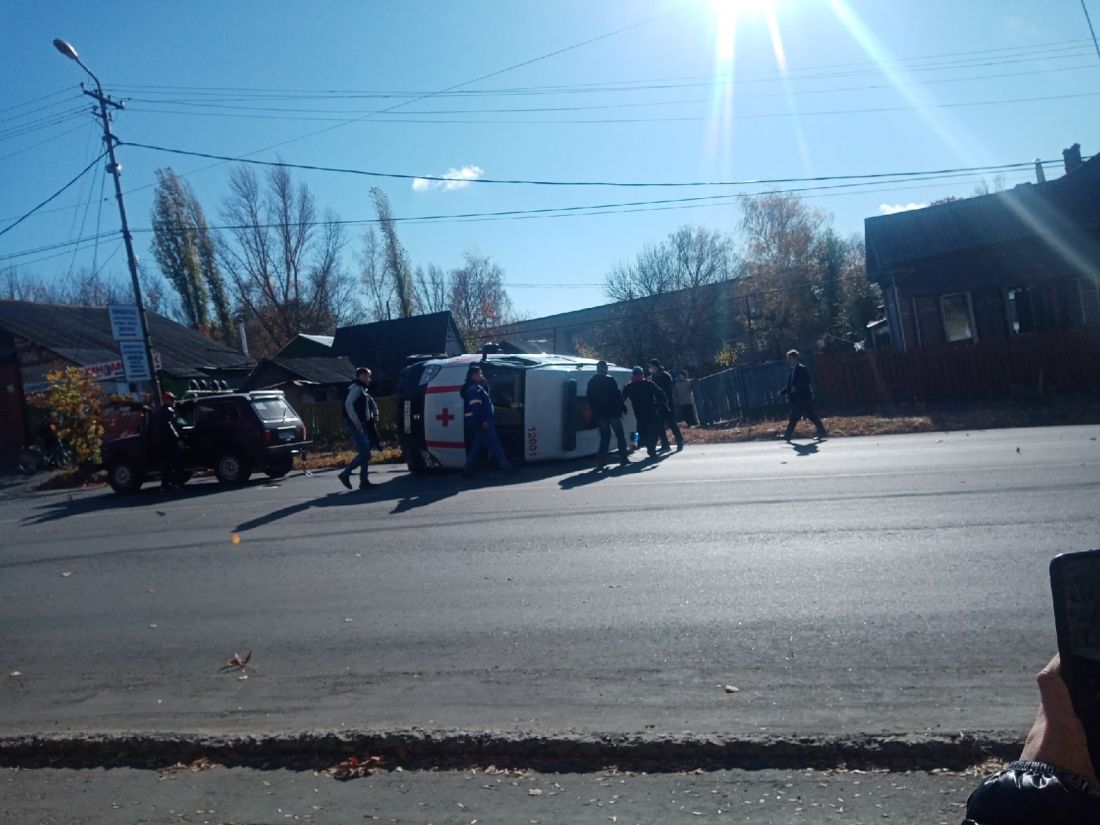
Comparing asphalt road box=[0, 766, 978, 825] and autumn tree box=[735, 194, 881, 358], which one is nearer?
asphalt road box=[0, 766, 978, 825]

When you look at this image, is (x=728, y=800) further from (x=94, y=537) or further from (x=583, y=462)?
(x=583, y=462)

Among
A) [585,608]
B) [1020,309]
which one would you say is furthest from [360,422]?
[1020,309]

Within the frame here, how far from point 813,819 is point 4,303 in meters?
38.6

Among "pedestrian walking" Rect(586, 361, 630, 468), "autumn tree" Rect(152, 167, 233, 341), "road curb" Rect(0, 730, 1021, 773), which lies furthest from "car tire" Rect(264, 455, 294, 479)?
"autumn tree" Rect(152, 167, 233, 341)

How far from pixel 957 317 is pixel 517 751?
28716 millimetres

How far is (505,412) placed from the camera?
1673cm

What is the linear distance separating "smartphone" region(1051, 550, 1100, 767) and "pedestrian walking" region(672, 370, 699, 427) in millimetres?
21668

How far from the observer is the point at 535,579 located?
8227 mm

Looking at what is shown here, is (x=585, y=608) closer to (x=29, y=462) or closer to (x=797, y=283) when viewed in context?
(x=29, y=462)

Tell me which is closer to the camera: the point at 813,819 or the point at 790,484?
the point at 813,819

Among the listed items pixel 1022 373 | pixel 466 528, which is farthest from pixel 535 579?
pixel 1022 373

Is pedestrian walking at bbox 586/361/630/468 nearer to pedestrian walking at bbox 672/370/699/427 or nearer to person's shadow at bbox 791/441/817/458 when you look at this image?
person's shadow at bbox 791/441/817/458

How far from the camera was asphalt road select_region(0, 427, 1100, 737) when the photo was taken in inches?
209

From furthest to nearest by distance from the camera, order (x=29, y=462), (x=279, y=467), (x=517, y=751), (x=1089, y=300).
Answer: (x=1089, y=300) < (x=29, y=462) < (x=279, y=467) < (x=517, y=751)
